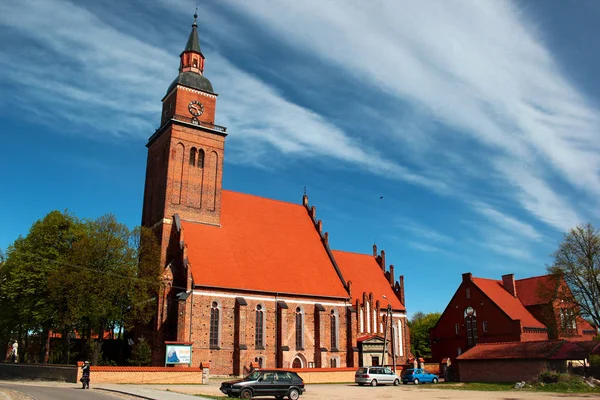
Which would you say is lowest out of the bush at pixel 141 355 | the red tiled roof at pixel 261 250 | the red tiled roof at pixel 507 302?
the bush at pixel 141 355

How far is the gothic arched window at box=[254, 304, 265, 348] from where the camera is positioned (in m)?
43.8

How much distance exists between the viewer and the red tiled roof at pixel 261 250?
1751 inches

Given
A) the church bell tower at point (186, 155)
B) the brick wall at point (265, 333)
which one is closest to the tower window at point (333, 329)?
the brick wall at point (265, 333)

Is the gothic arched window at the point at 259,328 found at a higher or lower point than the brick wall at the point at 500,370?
higher

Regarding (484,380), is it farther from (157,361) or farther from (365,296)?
(157,361)

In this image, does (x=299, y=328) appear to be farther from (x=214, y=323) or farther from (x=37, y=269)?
(x=37, y=269)

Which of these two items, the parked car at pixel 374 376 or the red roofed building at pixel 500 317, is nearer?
the parked car at pixel 374 376

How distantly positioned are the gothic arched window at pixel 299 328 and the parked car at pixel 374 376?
8126 millimetres

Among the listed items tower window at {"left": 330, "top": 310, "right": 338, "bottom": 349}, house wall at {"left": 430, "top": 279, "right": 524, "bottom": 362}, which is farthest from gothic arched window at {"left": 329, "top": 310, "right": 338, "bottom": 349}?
house wall at {"left": 430, "top": 279, "right": 524, "bottom": 362}

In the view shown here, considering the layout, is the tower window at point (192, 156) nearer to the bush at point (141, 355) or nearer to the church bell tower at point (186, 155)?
the church bell tower at point (186, 155)

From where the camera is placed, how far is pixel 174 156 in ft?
156

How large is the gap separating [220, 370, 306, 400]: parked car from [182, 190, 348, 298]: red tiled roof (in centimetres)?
1740

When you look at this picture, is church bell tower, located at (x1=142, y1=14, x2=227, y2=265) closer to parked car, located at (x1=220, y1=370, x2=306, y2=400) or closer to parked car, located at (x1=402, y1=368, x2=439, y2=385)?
parked car, located at (x1=402, y1=368, x2=439, y2=385)

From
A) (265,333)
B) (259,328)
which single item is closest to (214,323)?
(259,328)
